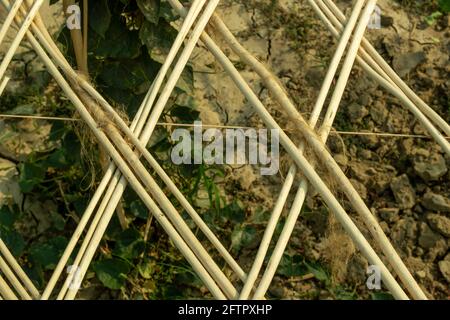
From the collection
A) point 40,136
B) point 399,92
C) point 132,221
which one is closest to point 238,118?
point 132,221

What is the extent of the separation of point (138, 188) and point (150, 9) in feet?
1.45

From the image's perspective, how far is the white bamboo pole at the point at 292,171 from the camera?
82cm

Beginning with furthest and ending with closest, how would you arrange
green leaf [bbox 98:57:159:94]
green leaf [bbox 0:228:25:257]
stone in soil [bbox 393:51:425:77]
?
stone in soil [bbox 393:51:425:77] < green leaf [bbox 0:228:25:257] < green leaf [bbox 98:57:159:94]

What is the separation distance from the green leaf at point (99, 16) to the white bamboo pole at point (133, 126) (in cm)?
31

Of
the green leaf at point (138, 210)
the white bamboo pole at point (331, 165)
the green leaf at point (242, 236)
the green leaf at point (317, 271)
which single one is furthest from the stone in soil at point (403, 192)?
the white bamboo pole at point (331, 165)

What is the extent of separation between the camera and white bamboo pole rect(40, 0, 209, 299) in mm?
856

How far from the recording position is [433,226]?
1629mm

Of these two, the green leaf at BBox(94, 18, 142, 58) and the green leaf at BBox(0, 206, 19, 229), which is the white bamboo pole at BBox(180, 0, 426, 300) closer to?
the green leaf at BBox(94, 18, 142, 58)

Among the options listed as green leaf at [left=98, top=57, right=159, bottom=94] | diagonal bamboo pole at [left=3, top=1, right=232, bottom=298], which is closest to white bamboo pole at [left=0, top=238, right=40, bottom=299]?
diagonal bamboo pole at [left=3, top=1, right=232, bottom=298]

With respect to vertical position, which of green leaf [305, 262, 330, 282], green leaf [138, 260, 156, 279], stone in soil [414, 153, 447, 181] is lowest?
green leaf [305, 262, 330, 282]

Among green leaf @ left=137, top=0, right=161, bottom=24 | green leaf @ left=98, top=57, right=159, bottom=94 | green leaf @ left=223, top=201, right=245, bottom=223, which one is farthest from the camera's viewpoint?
green leaf @ left=223, top=201, right=245, bottom=223

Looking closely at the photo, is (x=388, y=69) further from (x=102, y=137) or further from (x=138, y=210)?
(x=138, y=210)

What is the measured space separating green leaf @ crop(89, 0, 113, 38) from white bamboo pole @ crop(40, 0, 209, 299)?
0.31 meters

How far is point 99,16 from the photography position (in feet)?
3.89
